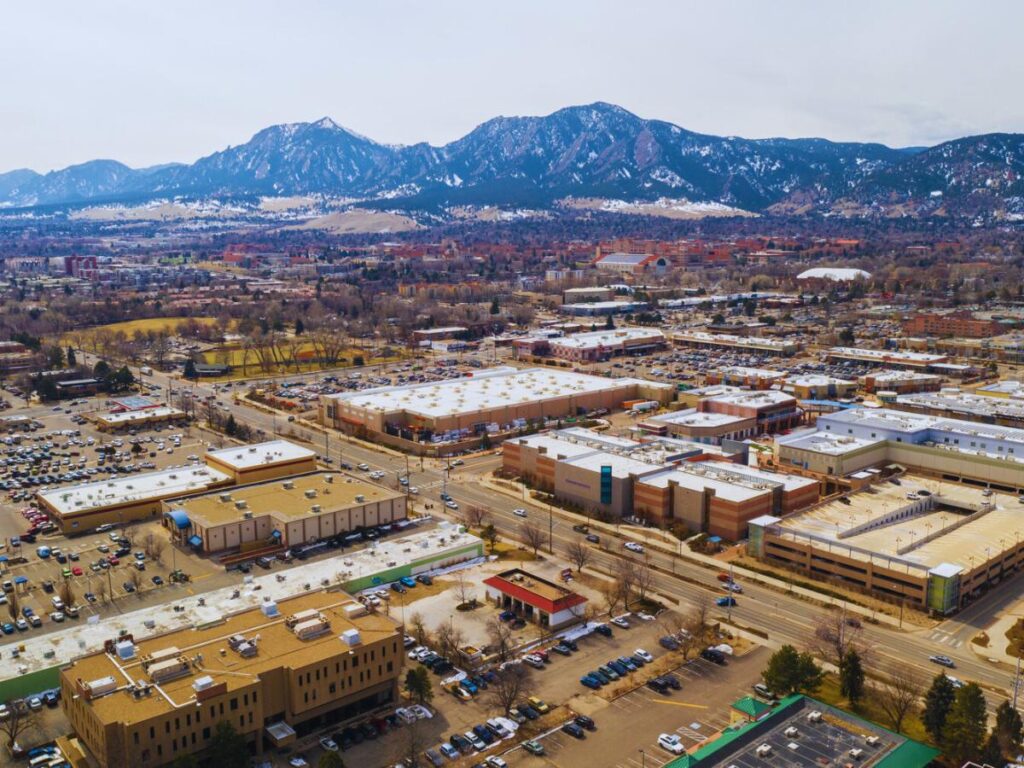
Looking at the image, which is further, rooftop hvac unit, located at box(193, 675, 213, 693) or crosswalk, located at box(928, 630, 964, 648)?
crosswalk, located at box(928, 630, 964, 648)

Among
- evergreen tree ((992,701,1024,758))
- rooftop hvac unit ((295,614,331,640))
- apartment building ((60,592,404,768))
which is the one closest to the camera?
apartment building ((60,592,404,768))

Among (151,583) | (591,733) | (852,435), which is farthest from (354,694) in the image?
(852,435)

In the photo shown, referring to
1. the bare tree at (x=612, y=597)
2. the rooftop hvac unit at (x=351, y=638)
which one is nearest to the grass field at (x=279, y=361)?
the bare tree at (x=612, y=597)

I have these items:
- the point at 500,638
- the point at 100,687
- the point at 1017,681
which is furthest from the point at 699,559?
the point at 100,687

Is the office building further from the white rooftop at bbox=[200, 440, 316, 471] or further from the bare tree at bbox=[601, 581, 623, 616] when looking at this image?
the bare tree at bbox=[601, 581, 623, 616]

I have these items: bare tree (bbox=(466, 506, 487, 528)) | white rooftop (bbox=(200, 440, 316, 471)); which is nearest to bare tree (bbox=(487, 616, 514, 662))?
bare tree (bbox=(466, 506, 487, 528))

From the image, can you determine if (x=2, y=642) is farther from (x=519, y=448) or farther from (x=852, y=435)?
(x=852, y=435)

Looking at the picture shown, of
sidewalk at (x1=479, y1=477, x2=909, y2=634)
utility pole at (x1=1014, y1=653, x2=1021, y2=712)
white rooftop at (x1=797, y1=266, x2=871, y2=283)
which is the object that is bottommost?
sidewalk at (x1=479, y1=477, x2=909, y2=634)
